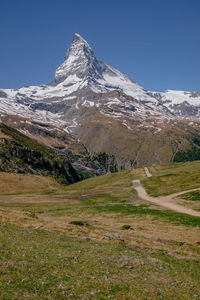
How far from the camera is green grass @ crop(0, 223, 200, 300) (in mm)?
16359

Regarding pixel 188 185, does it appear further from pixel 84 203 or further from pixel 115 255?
pixel 115 255

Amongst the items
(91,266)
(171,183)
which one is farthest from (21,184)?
(91,266)

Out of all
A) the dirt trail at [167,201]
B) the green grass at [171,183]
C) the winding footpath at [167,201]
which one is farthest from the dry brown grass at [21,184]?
the winding footpath at [167,201]

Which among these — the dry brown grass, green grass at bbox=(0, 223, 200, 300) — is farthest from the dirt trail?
the dry brown grass

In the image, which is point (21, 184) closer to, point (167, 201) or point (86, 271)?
point (167, 201)

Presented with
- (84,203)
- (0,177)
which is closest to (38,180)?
(0,177)

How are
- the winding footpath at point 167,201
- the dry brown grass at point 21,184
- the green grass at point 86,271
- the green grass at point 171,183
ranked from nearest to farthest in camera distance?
the green grass at point 86,271 < the winding footpath at point 167,201 < the green grass at point 171,183 < the dry brown grass at point 21,184

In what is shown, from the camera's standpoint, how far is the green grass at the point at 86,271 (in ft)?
53.7

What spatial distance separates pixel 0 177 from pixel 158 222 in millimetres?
130820

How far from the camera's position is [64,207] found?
83.8 meters

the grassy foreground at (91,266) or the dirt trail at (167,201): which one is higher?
the grassy foreground at (91,266)

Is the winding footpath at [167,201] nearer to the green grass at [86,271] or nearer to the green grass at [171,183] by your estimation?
the green grass at [171,183]

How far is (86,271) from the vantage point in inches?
798

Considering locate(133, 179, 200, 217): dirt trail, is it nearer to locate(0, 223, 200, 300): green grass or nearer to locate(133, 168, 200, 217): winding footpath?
locate(133, 168, 200, 217): winding footpath
